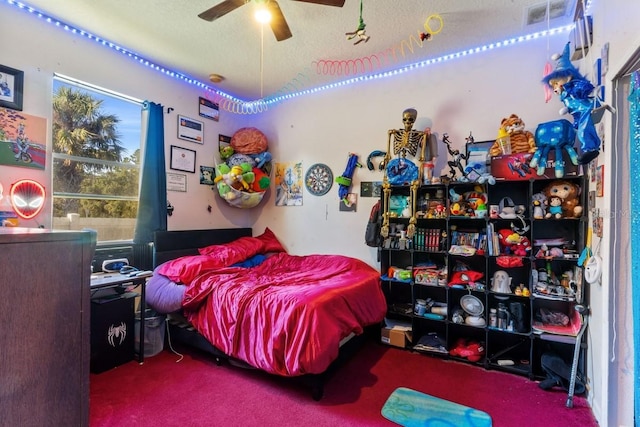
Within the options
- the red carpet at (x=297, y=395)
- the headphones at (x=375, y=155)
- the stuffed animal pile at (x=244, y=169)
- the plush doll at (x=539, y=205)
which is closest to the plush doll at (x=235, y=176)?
the stuffed animal pile at (x=244, y=169)

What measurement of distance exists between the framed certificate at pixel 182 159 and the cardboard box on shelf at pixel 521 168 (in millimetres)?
3068

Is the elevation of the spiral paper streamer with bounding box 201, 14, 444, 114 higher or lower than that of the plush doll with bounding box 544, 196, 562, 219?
higher

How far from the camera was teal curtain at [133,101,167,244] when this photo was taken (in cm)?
312

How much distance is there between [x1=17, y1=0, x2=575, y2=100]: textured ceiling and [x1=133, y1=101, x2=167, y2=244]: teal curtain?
0.59 meters

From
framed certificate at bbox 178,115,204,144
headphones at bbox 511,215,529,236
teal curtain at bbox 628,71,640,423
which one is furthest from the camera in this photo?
framed certificate at bbox 178,115,204,144

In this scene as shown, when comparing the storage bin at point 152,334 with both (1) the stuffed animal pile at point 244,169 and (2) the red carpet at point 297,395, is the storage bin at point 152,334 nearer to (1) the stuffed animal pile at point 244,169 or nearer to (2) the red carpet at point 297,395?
(2) the red carpet at point 297,395

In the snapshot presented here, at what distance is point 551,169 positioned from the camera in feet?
7.88

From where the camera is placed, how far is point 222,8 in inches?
79.4

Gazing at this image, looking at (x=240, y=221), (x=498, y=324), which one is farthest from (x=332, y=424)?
(x=240, y=221)

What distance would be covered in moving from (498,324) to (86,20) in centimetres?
412

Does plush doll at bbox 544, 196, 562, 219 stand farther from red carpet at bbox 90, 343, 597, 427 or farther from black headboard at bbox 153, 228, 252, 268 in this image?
black headboard at bbox 153, 228, 252, 268

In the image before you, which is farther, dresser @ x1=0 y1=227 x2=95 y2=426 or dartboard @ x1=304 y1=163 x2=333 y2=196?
dartboard @ x1=304 y1=163 x2=333 y2=196

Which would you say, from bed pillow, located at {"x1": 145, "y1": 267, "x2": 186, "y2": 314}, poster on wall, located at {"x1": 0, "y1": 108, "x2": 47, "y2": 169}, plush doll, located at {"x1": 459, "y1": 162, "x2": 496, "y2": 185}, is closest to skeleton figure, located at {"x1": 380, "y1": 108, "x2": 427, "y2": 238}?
plush doll, located at {"x1": 459, "y1": 162, "x2": 496, "y2": 185}

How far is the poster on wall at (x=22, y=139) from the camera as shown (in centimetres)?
232
